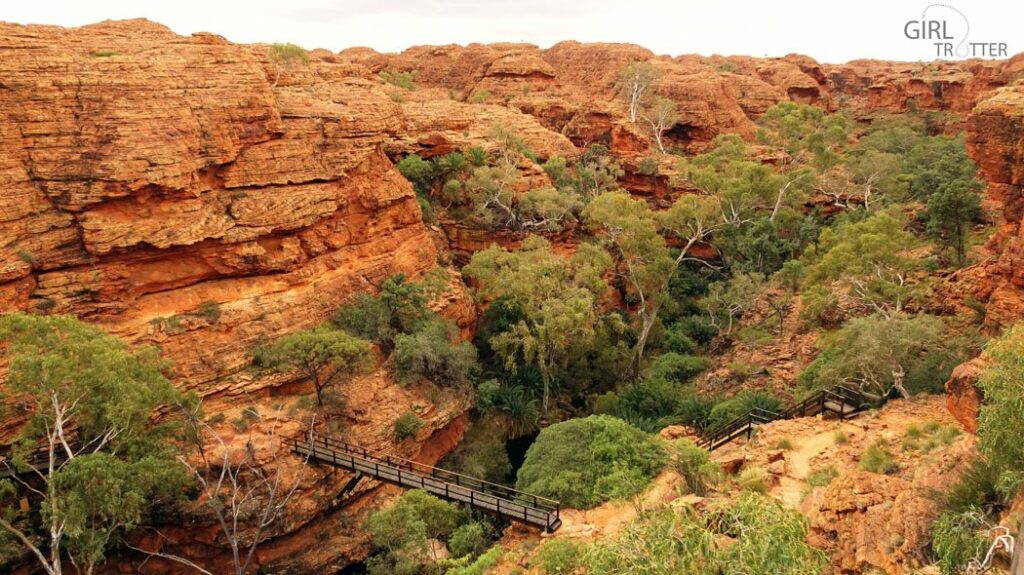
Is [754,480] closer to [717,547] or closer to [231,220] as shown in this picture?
[717,547]

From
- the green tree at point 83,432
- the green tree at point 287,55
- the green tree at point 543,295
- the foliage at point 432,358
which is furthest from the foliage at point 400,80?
the green tree at point 83,432

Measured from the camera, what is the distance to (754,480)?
15805 millimetres

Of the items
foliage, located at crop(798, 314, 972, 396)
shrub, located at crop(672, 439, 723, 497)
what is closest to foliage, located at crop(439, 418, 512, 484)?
shrub, located at crop(672, 439, 723, 497)

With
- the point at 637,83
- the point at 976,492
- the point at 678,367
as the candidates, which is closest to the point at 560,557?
the point at 976,492

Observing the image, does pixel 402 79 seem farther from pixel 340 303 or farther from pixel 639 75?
pixel 340 303

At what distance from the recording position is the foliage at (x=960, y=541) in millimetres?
8453

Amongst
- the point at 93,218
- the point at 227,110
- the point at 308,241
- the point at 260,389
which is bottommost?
the point at 260,389

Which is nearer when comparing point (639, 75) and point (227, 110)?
point (227, 110)

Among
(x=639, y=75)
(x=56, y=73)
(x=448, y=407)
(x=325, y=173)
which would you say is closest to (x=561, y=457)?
(x=448, y=407)

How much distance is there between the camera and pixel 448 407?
2511 centimetres

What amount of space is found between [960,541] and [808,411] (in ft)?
45.0

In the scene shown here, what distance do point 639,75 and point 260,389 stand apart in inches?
1939

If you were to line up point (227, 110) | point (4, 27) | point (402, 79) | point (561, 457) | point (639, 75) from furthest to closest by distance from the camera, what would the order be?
point (639, 75), point (402, 79), point (227, 110), point (4, 27), point (561, 457)

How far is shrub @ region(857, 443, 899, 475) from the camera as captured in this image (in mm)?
15031
